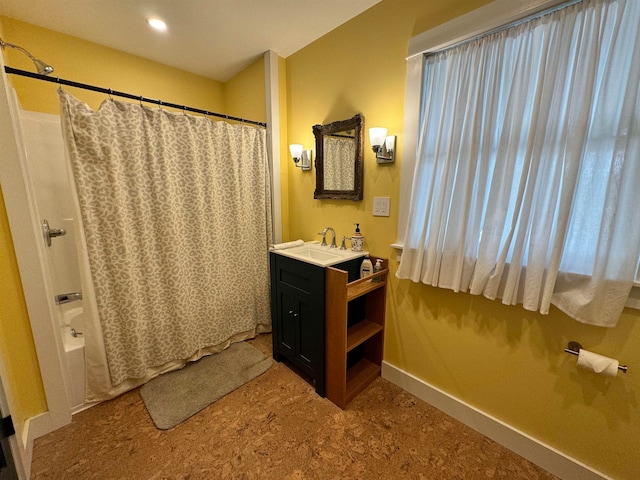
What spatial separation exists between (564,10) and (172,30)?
2.44 m

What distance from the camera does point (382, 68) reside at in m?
1.62

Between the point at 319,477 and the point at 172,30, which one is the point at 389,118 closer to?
the point at 172,30

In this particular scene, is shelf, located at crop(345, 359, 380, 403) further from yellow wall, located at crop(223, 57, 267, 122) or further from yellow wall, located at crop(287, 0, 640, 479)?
yellow wall, located at crop(223, 57, 267, 122)

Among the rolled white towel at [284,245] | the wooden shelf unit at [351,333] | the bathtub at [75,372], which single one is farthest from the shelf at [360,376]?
the bathtub at [75,372]

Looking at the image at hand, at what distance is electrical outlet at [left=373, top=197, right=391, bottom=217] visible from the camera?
1.70 metres

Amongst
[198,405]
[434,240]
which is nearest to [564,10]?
[434,240]

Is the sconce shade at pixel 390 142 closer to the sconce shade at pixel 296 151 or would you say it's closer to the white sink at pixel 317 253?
the white sink at pixel 317 253

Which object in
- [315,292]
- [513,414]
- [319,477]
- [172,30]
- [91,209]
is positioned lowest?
[319,477]

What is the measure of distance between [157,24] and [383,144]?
6.38ft

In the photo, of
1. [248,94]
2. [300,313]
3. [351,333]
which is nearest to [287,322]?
[300,313]

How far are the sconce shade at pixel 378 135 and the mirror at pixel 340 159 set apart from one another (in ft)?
0.60

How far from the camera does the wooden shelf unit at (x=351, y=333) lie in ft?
4.92

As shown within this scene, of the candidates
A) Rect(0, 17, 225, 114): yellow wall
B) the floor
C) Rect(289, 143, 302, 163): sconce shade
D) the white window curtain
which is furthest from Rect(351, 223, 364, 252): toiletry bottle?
Rect(0, 17, 225, 114): yellow wall

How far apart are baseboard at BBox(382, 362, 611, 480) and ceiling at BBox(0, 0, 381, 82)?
2.54 meters
